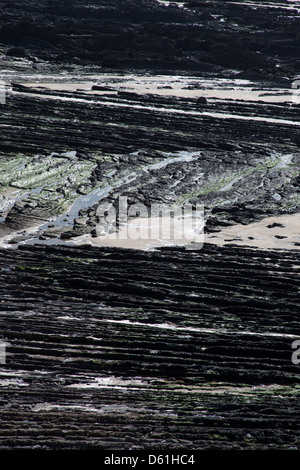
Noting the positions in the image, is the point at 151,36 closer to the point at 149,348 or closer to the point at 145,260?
the point at 145,260

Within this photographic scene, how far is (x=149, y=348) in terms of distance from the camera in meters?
12.5

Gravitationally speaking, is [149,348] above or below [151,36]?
below

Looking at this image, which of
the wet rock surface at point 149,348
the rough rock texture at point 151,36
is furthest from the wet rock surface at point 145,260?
the rough rock texture at point 151,36

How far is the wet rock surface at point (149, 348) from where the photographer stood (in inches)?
400

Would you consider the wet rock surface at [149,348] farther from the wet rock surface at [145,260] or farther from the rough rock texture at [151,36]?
the rough rock texture at [151,36]

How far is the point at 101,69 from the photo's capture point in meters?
39.3

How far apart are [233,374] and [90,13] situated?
1839 inches

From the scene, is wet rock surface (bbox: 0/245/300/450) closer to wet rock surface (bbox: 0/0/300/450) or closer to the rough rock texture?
wet rock surface (bbox: 0/0/300/450)

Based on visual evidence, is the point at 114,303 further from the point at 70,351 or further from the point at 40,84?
the point at 40,84

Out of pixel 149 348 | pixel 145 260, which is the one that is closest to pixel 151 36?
pixel 145 260

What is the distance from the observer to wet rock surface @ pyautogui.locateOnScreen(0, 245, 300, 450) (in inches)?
400

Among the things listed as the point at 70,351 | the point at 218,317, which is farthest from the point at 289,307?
the point at 70,351

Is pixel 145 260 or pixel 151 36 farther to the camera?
pixel 151 36

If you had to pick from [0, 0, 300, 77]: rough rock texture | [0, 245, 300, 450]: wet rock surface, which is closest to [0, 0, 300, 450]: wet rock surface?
[0, 245, 300, 450]: wet rock surface
